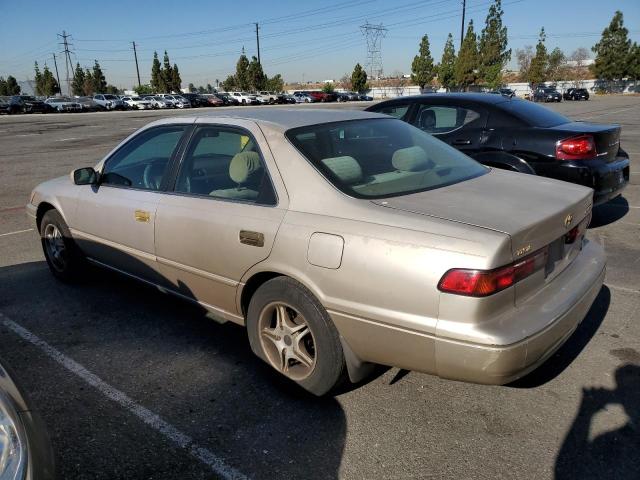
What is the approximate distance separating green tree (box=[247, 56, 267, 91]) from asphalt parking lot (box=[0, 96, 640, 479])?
72932mm

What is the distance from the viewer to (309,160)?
285 centimetres

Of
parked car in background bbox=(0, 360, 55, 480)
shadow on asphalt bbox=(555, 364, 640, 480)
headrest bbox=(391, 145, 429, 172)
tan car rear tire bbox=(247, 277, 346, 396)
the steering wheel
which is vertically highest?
headrest bbox=(391, 145, 429, 172)

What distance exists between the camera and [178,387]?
3.04 meters

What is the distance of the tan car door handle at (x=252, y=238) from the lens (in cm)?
280

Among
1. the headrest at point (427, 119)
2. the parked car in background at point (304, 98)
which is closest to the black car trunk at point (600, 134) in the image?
the headrest at point (427, 119)

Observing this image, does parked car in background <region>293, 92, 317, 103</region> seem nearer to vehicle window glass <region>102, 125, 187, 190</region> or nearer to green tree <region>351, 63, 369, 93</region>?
green tree <region>351, 63, 369, 93</region>

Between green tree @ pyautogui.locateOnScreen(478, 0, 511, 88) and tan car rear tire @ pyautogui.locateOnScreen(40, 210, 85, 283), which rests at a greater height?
green tree @ pyautogui.locateOnScreen(478, 0, 511, 88)

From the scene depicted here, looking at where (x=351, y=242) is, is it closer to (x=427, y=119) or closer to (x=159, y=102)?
(x=427, y=119)

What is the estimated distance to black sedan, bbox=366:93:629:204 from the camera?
5391 mm

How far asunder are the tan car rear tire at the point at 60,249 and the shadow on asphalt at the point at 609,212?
5752mm

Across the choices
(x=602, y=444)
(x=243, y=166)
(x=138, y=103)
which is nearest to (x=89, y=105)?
(x=138, y=103)

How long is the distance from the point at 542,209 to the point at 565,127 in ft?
12.1

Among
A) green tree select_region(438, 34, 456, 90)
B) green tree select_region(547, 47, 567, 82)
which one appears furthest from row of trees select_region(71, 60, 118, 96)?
green tree select_region(547, 47, 567, 82)

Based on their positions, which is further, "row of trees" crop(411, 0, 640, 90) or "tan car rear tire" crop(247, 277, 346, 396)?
"row of trees" crop(411, 0, 640, 90)
